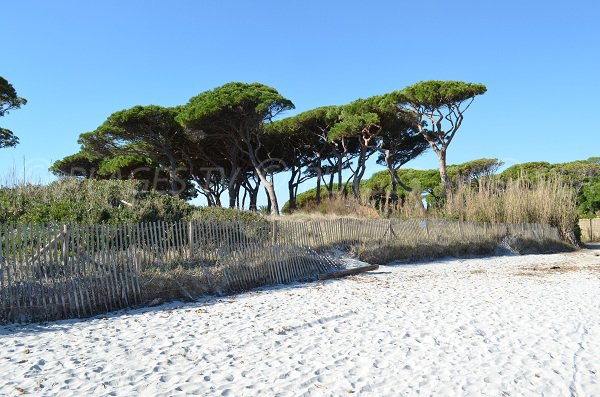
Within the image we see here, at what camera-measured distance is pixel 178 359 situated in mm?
4680

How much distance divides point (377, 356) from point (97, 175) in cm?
3148

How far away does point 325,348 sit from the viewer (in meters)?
5.04

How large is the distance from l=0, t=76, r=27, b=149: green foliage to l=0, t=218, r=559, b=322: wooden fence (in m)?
17.9

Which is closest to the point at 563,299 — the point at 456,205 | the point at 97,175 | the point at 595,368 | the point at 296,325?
the point at 595,368

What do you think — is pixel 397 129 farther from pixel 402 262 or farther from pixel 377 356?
pixel 377 356

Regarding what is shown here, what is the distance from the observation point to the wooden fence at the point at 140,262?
665cm

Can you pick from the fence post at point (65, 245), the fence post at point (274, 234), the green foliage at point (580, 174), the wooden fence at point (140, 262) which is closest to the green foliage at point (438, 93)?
the green foliage at point (580, 174)

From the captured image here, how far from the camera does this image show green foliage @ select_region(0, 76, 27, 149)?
73.0ft

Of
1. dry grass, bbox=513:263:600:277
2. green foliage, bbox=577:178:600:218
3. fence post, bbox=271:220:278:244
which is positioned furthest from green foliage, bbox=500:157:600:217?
fence post, bbox=271:220:278:244

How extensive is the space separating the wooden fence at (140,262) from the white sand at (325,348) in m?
0.49

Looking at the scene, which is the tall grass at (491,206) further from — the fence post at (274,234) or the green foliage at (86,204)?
the fence post at (274,234)

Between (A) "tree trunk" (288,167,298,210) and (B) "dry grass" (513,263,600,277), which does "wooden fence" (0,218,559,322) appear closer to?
(B) "dry grass" (513,263,600,277)

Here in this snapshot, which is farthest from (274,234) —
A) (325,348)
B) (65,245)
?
(325,348)

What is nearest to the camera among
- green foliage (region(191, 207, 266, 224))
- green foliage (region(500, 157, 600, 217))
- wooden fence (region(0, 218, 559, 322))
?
wooden fence (region(0, 218, 559, 322))
